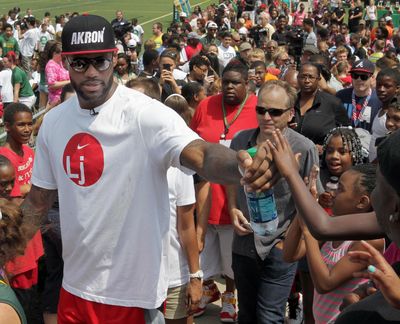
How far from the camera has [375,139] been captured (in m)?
6.95

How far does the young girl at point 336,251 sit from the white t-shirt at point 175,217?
750 millimetres

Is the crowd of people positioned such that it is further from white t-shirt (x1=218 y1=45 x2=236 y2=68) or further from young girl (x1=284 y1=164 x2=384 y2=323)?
white t-shirt (x1=218 y1=45 x2=236 y2=68)

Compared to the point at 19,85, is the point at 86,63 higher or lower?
higher

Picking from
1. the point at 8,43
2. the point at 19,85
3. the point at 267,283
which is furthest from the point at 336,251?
the point at 8,43

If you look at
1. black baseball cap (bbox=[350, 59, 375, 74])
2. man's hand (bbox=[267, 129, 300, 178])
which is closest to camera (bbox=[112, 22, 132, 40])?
black baseball cap (bbox=[350, 59, 375, 74])

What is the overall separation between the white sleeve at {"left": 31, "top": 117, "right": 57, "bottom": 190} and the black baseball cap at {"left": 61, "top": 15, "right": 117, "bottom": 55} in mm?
461

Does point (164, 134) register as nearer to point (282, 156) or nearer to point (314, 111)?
point (282, 156)

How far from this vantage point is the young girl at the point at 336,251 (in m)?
3.77

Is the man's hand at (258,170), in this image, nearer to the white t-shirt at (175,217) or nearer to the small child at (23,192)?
the white t-shirt at (175,217)

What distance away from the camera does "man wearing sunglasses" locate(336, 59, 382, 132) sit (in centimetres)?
788

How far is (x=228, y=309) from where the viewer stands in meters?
6.26

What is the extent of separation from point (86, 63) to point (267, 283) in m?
2.10

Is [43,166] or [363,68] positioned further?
[363,68]

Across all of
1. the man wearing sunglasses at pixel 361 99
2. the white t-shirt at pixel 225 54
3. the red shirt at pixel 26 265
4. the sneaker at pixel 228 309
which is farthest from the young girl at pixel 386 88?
the white t-shirt at pixel 225 54
